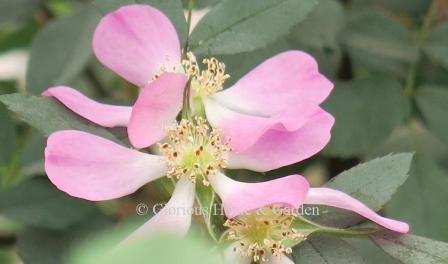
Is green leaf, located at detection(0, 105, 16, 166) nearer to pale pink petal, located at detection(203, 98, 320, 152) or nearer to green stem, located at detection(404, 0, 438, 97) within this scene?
pale pink petal, located at detection(203, 98, 320, 152)

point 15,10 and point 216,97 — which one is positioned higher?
point 216,97

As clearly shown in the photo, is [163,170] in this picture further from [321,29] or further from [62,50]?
[62,50]

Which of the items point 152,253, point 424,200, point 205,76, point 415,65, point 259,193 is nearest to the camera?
point 152,253

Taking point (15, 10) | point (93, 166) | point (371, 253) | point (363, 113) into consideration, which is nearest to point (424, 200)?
point (363, 113)

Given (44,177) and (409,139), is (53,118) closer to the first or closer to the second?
(44,177)

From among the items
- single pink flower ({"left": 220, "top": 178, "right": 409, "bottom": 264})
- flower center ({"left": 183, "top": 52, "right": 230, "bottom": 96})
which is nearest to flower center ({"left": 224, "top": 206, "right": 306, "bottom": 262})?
single pink flower ({"left": 220, "top": 178, "right": 409, "bottom": 264})

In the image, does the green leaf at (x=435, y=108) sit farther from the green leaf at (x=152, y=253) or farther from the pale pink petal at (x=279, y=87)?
the green leaf at (x=152, y=253)

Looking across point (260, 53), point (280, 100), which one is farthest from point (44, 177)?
point (280, 100)
